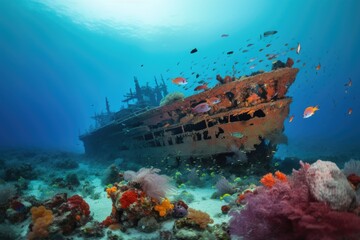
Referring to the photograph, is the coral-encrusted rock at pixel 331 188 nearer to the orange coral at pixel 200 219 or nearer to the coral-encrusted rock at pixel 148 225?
the orange coral at pixel 200 219

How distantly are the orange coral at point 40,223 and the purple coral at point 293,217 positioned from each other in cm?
384

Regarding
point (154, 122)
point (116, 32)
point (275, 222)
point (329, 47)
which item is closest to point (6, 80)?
→ point (116, 32)

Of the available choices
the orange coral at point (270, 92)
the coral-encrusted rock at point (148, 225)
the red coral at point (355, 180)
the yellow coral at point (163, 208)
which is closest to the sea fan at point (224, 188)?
the yellow coral at point (163, 208)

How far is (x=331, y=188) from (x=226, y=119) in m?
7.33

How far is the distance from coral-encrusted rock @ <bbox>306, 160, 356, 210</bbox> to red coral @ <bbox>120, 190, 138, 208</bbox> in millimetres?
3621

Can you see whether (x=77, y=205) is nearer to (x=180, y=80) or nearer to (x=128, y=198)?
(x=128, y=198)

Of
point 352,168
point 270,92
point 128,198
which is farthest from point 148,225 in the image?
point 270,92

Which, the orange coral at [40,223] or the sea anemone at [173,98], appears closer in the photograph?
the orange coral at [40,223]

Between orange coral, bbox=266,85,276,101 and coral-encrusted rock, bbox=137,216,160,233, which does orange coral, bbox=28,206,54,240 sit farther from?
orange coral, bbox=266,85,276,101

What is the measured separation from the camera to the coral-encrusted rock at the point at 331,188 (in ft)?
8.86

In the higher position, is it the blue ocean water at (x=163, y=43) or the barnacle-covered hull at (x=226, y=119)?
the blue ocean water at (x=163, y=43)

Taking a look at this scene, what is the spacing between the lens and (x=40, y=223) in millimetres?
4492

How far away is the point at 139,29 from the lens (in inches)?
2581

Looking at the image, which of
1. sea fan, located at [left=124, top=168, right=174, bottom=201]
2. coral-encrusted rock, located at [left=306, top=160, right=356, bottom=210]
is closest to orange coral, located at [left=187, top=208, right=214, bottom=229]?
sea fan, located at [left=124, top=168, right=174, bottom=201]
